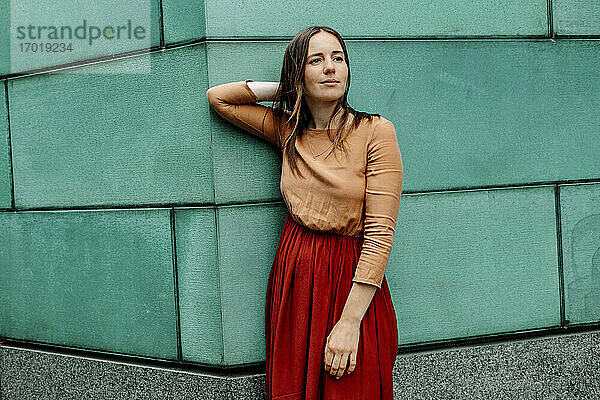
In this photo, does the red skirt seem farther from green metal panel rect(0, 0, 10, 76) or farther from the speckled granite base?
green metal panel rect(0, 0, 10, 76)

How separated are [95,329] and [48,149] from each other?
132cm

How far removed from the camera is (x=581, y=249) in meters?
5.15

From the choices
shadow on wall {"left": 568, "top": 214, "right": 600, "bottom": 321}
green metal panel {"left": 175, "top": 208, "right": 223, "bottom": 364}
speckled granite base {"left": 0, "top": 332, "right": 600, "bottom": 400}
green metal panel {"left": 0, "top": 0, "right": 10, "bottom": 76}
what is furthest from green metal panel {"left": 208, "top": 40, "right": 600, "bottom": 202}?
green metal panel {"left": 0, "top": 0, "right": 10, "bottom": 76}

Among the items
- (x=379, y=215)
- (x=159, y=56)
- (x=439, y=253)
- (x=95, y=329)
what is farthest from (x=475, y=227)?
(x=95, y=329)

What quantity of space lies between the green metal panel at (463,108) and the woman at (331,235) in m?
0.37

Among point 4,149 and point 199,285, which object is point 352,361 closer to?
point 199,285

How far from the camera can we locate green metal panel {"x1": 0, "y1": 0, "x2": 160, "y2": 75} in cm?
473

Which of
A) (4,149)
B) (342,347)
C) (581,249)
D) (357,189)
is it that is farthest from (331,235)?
(4,149)

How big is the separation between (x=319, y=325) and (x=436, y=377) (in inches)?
51.6

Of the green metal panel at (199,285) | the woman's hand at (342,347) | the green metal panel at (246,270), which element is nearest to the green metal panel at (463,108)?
the green metal panel at (246,270)

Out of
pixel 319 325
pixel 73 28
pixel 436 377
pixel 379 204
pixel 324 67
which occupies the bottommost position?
pixel 436 377

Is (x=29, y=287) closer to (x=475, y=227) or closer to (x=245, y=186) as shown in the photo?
(x=245, y=186)

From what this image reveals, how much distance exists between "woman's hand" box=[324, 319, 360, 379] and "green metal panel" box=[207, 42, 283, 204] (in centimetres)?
104

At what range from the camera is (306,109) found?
413cm
